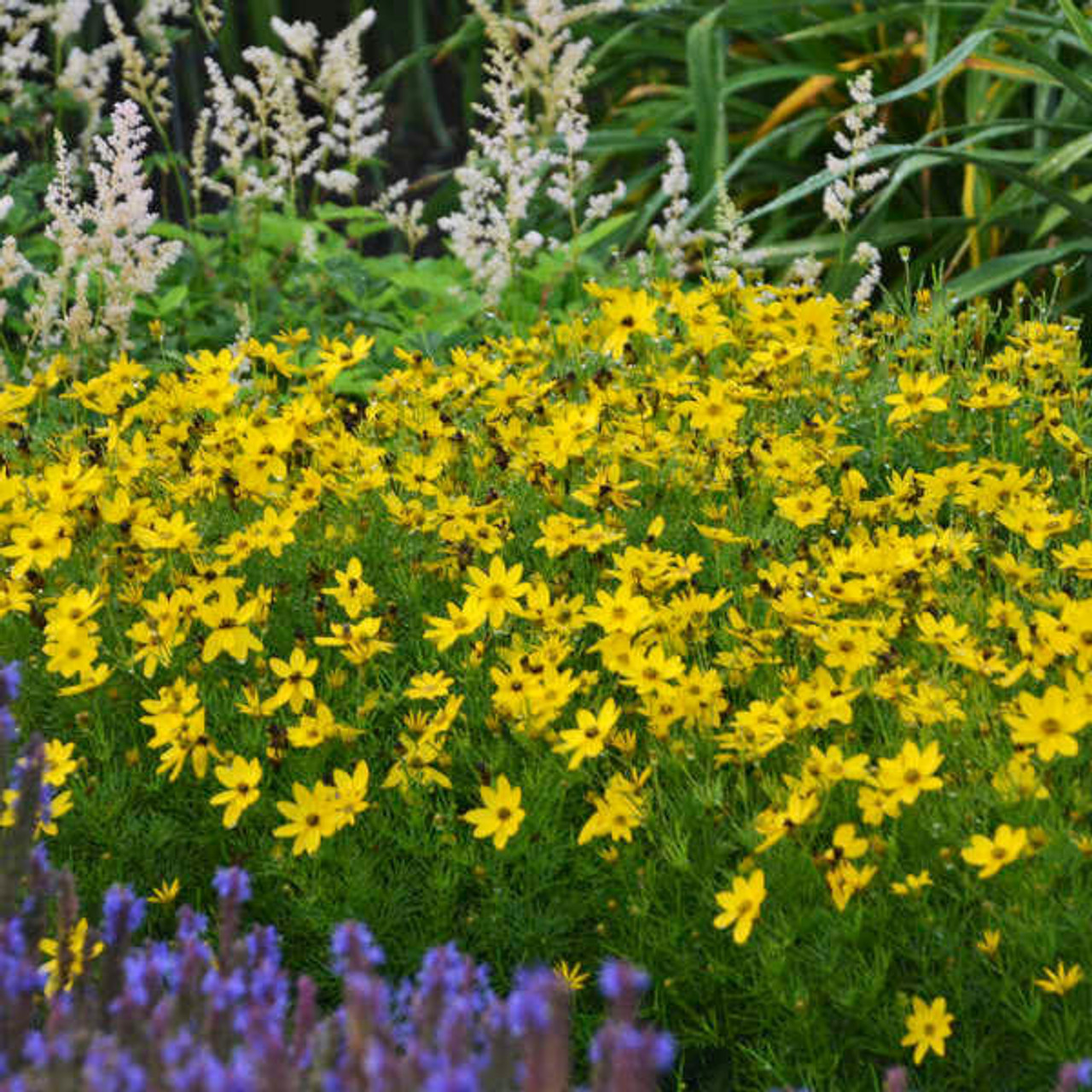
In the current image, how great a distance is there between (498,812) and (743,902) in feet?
1.38

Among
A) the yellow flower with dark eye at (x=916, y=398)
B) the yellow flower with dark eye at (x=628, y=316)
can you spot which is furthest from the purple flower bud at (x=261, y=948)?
the yellow flower with dark eye at (x=916, y=398)

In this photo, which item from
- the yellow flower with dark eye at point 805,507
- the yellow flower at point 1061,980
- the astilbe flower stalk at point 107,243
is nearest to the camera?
the yellow flower at point 1061,980

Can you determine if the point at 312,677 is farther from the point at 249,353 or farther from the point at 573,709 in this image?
the point at 249,353

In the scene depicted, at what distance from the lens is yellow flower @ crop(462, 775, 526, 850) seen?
→ 254 cm

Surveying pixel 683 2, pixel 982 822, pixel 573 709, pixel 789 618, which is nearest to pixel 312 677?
pixel 573 709

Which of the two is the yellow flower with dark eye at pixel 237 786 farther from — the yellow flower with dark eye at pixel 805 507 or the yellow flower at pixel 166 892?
the yellow flower with dark eye at pixel 805 507

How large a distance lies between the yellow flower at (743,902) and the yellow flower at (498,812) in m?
0.35

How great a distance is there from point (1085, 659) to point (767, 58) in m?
5.27

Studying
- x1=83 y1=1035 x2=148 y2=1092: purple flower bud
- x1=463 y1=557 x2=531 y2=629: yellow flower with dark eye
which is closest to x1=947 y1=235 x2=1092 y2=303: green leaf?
x1=463 y1=557 x2=531 y2=629: yellow flower with dark eye

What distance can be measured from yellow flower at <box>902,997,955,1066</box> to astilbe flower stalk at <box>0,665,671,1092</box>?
1.90 feet

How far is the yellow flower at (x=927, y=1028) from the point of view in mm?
2262

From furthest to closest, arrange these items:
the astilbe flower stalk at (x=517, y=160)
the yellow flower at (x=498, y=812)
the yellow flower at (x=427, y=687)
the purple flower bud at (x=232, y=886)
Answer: the astilbe flower stalk at (x=517, y=160) → the yellow flower at (x=427, y=687) → the yellow flower at (x=498, y=812) → the purple flower bud at (x=232, y=886)

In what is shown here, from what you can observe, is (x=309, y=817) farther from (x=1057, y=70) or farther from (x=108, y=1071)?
(x=1057, y=70)

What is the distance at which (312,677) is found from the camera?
10.1ft
